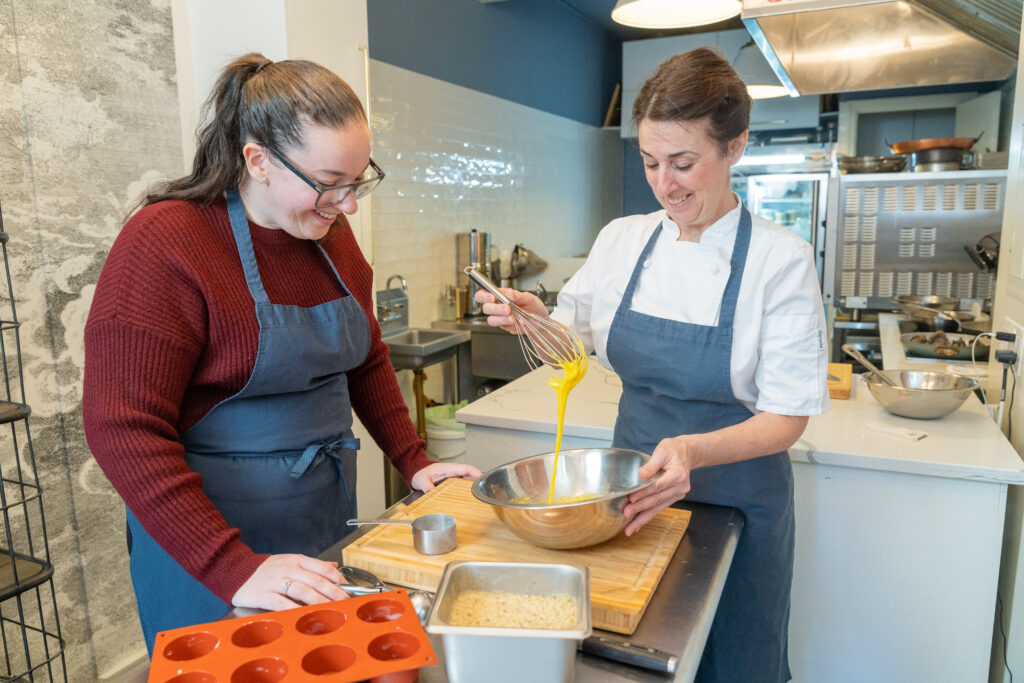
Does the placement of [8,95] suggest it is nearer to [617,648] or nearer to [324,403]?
[324,403]

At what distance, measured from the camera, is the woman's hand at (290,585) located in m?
1.09

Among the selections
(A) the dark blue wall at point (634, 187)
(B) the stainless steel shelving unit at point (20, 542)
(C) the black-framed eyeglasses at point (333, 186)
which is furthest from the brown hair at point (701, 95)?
(A) the dark blue wall at point (634, 187)

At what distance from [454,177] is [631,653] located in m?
3.83

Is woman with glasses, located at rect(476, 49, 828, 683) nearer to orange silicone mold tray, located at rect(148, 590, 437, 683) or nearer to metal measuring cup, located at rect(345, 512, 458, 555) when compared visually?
metal measuring cup, located at rect(345, 512, 458, 555)

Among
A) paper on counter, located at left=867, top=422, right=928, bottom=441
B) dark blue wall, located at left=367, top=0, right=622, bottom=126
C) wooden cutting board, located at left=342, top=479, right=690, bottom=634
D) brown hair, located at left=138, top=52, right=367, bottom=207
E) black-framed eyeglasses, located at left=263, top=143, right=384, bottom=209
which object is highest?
dark blue wall, located at left=367, top=0, right=622, bottom=126

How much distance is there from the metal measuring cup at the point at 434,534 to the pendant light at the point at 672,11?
203 centimetres

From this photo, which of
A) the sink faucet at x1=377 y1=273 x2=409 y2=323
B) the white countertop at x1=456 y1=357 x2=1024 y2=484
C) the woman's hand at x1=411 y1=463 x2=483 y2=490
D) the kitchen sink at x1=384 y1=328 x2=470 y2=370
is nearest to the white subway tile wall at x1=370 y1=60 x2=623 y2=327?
the sink faucet at x1=377 y1=273 x2=409 y2=323

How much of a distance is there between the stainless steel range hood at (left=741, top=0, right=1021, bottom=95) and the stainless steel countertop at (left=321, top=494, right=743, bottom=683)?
1923 mm

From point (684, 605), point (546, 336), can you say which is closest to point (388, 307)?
point (546, 336)

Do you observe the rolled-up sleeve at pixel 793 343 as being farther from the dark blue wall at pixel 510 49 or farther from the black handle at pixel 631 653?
the dark blue wall at pixel 510 49

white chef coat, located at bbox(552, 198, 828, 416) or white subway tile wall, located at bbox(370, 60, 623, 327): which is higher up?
white subway tile wall, located at bbox(370, 60, 623, 327)

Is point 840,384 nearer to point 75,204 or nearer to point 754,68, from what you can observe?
point 75,204

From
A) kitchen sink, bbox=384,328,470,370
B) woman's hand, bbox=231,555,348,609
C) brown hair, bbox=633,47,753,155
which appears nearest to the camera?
woman's hand, bbox=231,555,348,609

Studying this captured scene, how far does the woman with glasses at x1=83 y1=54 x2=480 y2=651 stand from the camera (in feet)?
3.94
